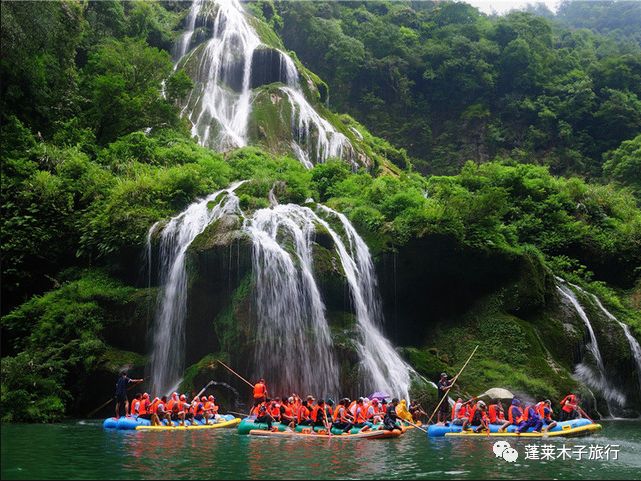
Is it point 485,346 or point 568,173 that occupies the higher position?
point 568,173

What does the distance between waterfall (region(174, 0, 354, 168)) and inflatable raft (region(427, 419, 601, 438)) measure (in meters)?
19.2

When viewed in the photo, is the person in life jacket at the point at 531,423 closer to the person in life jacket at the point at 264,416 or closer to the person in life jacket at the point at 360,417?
the person in life jacket at the point at 360,417

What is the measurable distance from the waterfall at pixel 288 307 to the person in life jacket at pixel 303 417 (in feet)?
7.01

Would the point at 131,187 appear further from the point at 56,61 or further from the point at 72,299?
the point at 56,61

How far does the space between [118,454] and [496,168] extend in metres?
22.7

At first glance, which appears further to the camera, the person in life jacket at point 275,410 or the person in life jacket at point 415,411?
the person in life jacket at point 415,411

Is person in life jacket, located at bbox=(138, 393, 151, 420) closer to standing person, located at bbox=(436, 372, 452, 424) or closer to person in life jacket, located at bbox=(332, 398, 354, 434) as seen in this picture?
person in life jacket, located at bbox=(332, 398, 354, 434)

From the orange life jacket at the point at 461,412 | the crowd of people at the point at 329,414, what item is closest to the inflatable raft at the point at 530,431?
the orange life jacket at the point at 461,412

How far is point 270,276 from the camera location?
17.3 meters

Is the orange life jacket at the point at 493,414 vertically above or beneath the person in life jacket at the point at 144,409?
beneath

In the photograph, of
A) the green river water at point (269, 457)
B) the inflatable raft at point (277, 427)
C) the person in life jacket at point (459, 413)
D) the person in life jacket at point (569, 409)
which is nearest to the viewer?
the green river water at point (269, 457)

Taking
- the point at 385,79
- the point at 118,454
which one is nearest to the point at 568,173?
the point at 385,79

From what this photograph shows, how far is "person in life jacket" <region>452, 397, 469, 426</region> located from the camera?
1429cm

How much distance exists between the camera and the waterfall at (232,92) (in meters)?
31.5
